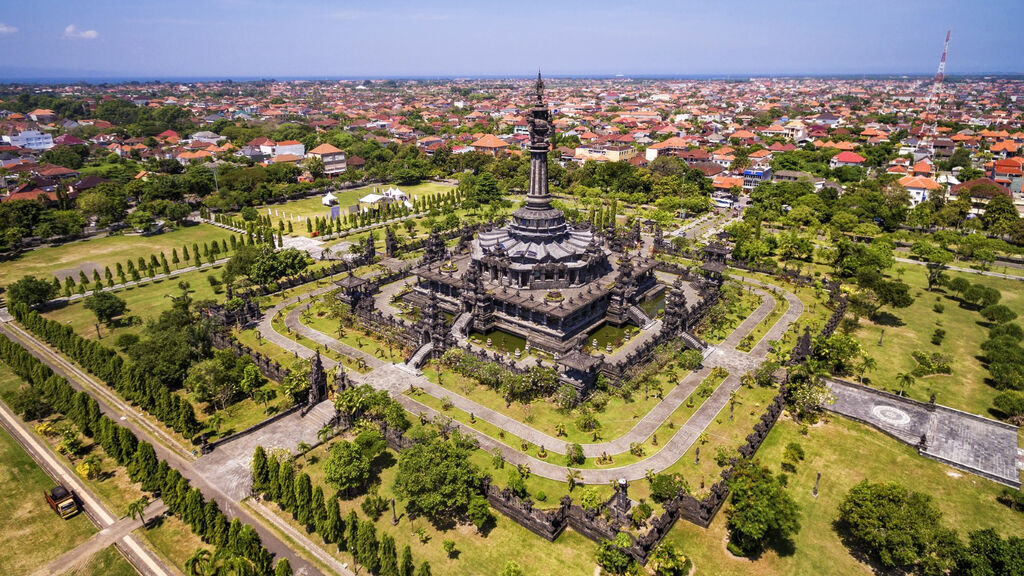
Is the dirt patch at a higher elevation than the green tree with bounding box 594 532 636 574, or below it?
higher

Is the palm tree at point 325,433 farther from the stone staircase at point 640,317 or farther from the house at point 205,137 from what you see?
the house at point 205,137

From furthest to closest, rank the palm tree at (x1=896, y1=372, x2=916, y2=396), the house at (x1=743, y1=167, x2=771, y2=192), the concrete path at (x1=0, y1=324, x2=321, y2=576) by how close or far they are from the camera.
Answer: the house at (x1=743, y1=167, x2=771, y2=192) < the palm tree at (x1=896, y1=372, x2=916, y2=396) < the concrete path at (x1=0, y1=324, x2=321, y2=576)

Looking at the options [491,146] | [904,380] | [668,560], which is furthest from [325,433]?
[491,146]

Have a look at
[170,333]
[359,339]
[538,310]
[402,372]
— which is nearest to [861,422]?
[538,310]

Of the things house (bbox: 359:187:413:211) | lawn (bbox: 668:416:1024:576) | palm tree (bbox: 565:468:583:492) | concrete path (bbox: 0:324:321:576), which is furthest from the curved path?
house (bbox: 359:187:413:211)

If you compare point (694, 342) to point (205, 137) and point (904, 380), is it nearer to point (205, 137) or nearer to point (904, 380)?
point (904, 380)

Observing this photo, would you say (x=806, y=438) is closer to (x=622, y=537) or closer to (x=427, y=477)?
(x=622, y=537)

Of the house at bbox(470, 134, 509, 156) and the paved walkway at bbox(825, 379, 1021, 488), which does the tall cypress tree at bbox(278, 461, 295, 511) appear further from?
the house at bbox(470, 134, 509, 156)

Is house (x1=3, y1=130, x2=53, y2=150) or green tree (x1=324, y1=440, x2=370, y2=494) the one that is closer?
green tree (x1=324, y1=440, x2=370, y2=494)
